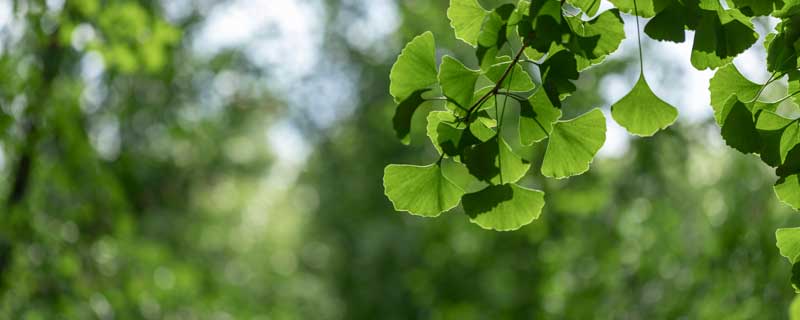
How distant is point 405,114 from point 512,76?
6cm

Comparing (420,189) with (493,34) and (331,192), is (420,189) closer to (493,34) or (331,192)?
(493,34)

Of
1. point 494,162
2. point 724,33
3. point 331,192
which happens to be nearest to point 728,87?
point 724,33

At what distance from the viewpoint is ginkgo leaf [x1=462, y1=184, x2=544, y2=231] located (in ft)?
1.46

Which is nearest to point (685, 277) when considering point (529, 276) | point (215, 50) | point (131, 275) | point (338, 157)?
point (529, 276)

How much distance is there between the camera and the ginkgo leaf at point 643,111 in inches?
18.2

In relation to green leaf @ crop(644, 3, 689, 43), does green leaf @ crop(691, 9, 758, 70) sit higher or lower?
lower

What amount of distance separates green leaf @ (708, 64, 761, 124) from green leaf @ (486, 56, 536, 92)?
11 cm

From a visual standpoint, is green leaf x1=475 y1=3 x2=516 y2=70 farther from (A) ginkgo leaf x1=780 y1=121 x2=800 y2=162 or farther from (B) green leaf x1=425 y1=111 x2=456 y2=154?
(A) ginkgo leaf x1=780 y1=121 x2=800 y2=162

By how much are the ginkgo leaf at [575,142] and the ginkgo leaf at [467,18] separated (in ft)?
0.25

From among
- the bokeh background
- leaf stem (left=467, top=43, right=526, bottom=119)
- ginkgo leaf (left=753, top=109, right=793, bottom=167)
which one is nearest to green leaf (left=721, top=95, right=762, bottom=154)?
ginkgo leaf (left=753, top=109, right=793, bottom=167)

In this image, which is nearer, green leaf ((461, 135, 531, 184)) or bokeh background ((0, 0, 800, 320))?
green leaf ((461, 135, 531, 184))

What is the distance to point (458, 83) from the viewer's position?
42 cm

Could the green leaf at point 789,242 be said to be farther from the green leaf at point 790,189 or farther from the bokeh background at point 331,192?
the bokeh background at point 331,192

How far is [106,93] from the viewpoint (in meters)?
2.84
